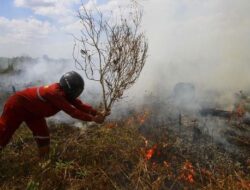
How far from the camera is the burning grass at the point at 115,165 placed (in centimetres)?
498

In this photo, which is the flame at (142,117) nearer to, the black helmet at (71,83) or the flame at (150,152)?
the flame at (150,152)

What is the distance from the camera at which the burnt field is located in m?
5.04

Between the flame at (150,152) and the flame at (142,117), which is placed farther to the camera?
the flame at (142,117)

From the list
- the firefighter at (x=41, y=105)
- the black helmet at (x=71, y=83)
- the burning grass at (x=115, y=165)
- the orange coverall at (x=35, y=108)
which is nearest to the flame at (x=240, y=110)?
the burning grass at (x=115, y=165)

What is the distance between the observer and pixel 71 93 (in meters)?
5.50

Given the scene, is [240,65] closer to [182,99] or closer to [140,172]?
[182,99]

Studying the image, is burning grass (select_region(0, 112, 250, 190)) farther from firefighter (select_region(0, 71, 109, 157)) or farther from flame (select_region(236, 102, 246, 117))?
flame (select_region(236, 102, 246, 117))

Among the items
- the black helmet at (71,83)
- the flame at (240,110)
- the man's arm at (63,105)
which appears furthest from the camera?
the flame at (240,110)

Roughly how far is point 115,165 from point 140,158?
0.45 metres

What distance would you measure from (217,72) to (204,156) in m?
11.4

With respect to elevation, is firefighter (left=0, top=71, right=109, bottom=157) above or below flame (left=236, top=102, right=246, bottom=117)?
above

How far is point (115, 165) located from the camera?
554cm

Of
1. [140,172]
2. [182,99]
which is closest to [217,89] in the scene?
[182,99]

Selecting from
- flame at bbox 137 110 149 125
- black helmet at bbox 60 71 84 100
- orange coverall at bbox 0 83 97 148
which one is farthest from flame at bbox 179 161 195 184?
flame at bbox 137 110 149 125
